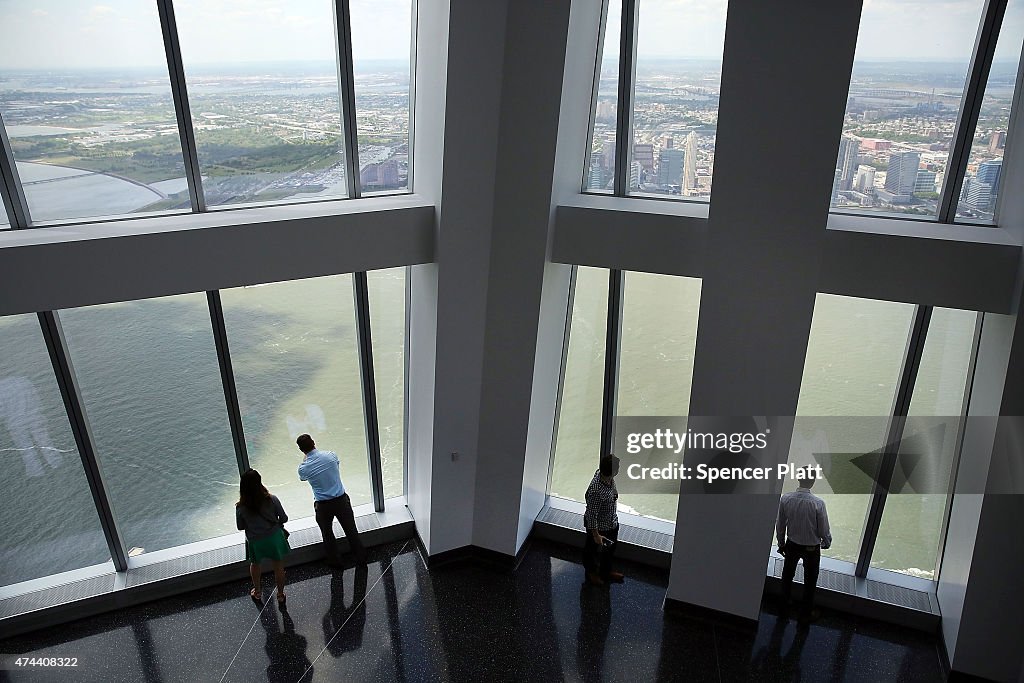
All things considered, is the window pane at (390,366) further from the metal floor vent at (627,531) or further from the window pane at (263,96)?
the metal floor vent at (627,531)

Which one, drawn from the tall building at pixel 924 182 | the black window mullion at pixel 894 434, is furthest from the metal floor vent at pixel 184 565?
the tall building at pixel 924 182

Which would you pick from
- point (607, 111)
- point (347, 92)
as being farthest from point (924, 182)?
point (347, 92)

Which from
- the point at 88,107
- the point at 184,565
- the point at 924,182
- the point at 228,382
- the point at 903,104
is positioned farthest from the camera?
the point at 184,565

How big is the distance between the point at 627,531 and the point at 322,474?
279cm

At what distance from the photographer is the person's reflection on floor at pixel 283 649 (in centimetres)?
586

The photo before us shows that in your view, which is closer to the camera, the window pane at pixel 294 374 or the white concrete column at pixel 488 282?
the white concrete column at pixel 488 282

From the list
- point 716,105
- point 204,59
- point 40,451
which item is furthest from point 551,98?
point 40,451

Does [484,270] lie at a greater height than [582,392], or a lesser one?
greater

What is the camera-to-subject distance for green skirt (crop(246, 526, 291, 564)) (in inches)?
255

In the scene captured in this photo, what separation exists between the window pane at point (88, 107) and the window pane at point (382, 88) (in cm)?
139

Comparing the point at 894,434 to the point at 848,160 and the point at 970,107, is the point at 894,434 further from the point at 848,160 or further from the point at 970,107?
the point at 970,107

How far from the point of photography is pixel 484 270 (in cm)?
631

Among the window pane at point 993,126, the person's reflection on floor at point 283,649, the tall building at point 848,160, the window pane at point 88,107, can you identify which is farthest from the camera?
the person's reflection on floor at point 283,649

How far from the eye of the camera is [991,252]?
17.3 ft
